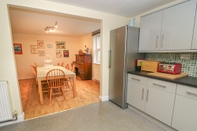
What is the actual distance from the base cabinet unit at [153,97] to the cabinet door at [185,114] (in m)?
0.07

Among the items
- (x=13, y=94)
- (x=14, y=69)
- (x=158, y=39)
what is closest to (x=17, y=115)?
(x=13, y=94)

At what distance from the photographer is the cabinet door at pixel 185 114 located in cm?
132

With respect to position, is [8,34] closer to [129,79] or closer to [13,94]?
[13,94]

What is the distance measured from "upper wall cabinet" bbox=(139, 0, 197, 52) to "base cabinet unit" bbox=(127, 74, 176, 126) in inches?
27.2

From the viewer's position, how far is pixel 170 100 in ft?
5.08

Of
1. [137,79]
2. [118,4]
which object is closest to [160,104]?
[137,79]

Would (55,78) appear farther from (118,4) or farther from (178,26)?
(178,26)

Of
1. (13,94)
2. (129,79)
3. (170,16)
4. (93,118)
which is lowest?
(93,118)

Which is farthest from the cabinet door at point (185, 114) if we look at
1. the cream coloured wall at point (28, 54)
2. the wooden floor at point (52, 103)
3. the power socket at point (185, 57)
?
the cream coloured wall at point (28, 54)

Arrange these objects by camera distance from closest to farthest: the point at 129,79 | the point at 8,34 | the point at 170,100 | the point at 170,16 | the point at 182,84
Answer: the point at 182,84 < the point at 170,100 < the point at 8,34 < the point at 170,16 < the point at 129,79

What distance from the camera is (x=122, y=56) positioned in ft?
7.23

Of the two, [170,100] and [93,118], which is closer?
[170,100]

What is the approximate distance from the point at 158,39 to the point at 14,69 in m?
2.75

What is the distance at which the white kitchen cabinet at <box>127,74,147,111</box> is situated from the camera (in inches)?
77.5
